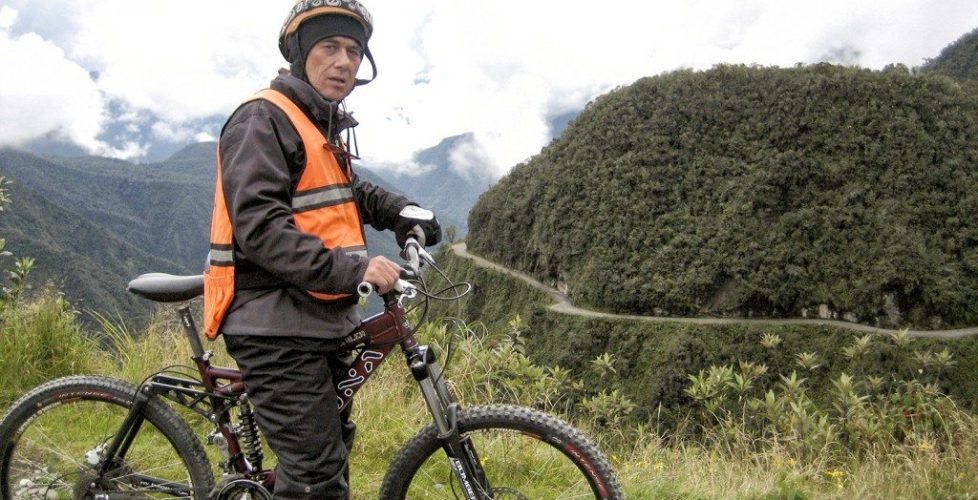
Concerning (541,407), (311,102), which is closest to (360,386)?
(311,102)

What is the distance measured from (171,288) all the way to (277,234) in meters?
0.80

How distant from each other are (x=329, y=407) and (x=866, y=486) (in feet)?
8.09

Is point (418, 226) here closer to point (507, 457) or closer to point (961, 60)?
point (507, 457)

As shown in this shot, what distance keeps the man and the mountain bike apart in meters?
0.18

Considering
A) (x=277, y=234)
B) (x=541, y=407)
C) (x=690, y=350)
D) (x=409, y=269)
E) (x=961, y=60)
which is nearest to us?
(x=277, y=234)

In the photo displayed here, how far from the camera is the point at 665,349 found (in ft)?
209

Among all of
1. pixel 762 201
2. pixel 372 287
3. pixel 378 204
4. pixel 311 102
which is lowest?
pixel 372 287

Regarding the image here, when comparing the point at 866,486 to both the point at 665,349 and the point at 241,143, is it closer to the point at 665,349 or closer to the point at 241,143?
the point at 241,143

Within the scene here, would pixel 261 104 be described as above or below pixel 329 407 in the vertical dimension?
above

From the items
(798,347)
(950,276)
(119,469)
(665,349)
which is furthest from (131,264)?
(119,469)

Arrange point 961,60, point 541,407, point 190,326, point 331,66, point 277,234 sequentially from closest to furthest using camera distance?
point 277,234
point 331,66
point 190,326
point 541,407
point 961,60

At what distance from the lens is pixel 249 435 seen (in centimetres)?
237

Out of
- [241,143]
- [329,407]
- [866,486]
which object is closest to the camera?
[241,143]

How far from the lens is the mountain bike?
214cm
